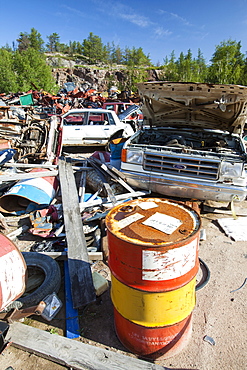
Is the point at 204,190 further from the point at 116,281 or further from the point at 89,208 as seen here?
the point at 116,281

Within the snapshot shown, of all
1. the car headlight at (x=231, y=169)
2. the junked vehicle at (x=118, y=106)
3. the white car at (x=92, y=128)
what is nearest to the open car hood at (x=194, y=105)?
the car headlight at (x=231, y=169)

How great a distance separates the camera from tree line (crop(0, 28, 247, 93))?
34.5 metres

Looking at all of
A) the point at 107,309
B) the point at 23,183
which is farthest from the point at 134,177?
the point at 107,309

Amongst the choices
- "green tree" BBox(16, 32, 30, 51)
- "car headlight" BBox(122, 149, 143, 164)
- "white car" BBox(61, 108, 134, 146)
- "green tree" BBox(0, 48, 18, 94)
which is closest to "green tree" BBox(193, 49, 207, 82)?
"green tree" BBox(0, 48, 18, 94)

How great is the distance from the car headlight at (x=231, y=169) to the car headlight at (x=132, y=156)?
1.55 m

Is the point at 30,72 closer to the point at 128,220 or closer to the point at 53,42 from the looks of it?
the point at 128,220

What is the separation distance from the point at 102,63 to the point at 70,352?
9088cm

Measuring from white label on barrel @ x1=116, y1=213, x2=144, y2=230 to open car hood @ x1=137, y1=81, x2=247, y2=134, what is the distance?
330 cm

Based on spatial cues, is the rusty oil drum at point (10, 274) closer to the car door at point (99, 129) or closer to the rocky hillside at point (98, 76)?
the car door at point (99, 129)

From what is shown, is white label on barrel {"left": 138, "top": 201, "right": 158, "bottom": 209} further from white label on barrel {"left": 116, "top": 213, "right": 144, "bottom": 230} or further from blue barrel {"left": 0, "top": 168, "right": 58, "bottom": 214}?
blue barrel {"left": 0, "top": 168, "right": 58, "bottom": 214}

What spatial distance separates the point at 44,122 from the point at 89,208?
Answer: 154 inches

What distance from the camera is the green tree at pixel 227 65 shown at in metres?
35.1

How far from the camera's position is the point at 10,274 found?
223 centimetres

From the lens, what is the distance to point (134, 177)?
15.9 feet
